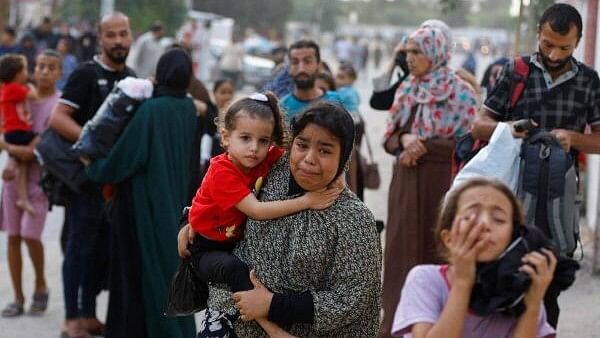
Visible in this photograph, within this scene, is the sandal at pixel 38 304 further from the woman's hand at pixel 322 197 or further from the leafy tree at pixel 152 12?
the leafy tree at pixel 152 12

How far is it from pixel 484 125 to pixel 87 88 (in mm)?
2694

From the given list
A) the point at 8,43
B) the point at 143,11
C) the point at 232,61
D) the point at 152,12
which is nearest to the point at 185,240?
the point at 8,43

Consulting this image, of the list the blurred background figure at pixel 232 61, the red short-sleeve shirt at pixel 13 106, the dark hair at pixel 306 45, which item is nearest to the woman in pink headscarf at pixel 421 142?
the dark hair at pixel 306 45

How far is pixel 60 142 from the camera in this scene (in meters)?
7.36

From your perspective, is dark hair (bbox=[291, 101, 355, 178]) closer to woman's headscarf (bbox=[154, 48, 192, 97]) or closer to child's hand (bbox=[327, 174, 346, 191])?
child's hand (bbox=[327, 174, 346, 191])

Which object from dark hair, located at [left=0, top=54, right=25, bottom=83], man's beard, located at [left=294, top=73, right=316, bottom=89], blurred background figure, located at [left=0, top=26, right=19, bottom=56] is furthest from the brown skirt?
blurred background figure, located at [left=0, top=26, right=19, bottom=56]

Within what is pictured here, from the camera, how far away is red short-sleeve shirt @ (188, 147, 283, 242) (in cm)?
426

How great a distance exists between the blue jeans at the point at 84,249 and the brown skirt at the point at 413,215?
1731 mm

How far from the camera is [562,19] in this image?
5.34m

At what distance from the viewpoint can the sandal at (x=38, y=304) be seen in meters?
8.50

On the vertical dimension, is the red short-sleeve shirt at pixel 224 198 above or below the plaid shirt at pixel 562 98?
below

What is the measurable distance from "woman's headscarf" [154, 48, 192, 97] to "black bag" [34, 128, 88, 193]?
760mm

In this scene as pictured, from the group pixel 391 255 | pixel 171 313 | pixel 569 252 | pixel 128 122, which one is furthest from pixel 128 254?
pixel 569 252

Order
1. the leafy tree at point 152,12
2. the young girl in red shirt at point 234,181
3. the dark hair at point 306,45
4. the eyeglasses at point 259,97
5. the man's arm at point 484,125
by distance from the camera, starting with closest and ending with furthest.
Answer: the young girl in red shirt at point 234,181 → the eyeglasses at point 259,97 → the man's arm at point 484,125 → the dark hair at point 306,45 → the leafy tree at point 152,12
